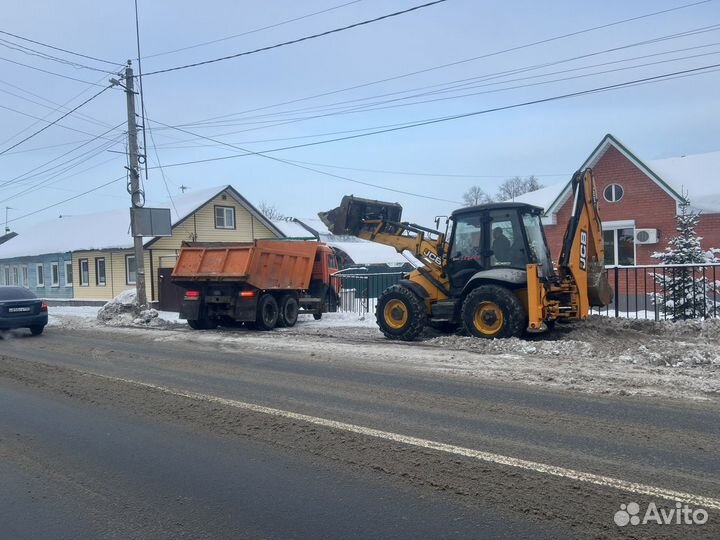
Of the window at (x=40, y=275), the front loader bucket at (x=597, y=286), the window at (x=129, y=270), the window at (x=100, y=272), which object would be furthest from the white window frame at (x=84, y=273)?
the front loader bucket at (x=597, y=286)

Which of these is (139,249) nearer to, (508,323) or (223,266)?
(223,266)

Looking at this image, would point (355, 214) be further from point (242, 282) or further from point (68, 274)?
point (68, 274)

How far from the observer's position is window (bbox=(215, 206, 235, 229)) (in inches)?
1316

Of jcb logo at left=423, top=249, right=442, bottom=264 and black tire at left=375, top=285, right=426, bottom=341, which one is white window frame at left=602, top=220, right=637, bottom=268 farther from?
black tire at left=375, top=285, right=426, bottom=341

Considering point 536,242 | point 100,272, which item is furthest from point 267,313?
point 100,272

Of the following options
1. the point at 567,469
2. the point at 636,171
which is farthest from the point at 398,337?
the point at 636,171

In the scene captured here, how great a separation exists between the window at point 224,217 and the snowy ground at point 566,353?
1779 centimetres

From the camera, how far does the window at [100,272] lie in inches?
1278

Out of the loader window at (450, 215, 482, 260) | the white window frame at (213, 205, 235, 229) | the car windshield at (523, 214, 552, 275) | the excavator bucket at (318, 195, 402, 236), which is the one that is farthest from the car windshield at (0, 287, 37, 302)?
the white window frame at (213, 205, 235, 229)

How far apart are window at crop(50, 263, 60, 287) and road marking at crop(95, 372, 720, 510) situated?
3082cm

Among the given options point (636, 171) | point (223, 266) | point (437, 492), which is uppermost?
point (636, 171)

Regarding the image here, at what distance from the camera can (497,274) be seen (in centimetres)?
1267

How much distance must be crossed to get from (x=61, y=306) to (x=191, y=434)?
99.6 ft

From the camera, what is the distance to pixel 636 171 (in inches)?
918
